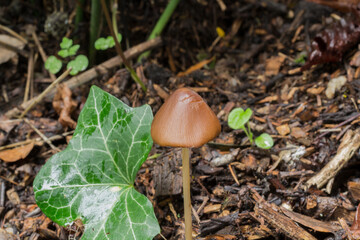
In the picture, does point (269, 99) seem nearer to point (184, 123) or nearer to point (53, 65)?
point (184, 123)

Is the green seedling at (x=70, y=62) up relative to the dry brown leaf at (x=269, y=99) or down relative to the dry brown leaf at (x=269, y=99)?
→ up

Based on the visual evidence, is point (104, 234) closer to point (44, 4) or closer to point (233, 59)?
point (233, 59)

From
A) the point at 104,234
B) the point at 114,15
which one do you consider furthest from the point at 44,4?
the point at 104,234

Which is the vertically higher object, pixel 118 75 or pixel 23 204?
pixel 118 75

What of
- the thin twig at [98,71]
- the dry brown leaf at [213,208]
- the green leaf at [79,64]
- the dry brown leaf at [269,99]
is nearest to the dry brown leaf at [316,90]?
the dry brown leaf at [269,99]

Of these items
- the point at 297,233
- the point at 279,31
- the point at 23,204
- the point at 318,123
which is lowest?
Answer: the point at 23,204

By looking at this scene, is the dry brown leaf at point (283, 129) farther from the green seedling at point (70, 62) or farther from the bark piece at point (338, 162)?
the green seedling at point (70, 62)

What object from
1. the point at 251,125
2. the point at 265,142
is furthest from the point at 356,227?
the point at 251,125
